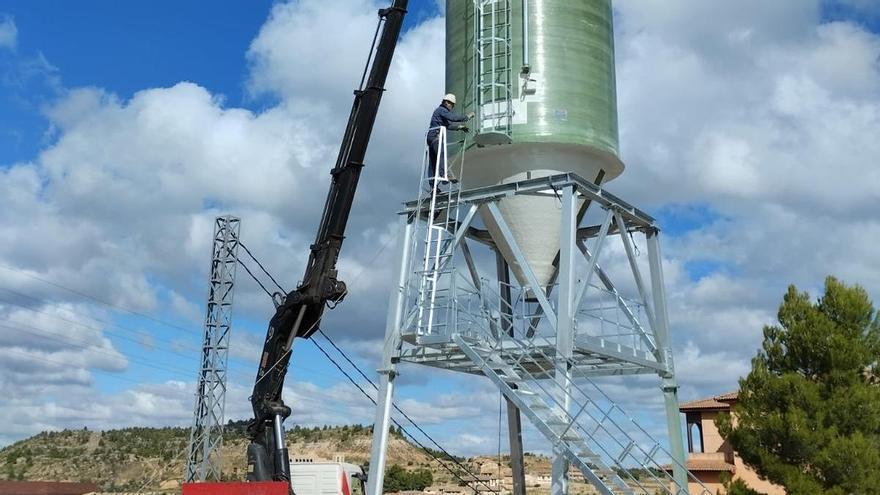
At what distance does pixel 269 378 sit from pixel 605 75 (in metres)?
10.8

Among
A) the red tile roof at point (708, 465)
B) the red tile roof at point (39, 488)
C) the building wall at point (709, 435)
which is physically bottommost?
the red tile roof at point (39, 488)

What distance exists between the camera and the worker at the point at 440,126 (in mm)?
17688

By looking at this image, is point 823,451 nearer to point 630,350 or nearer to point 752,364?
point 752,364

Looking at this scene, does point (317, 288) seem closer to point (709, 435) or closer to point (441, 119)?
point (441, 119)

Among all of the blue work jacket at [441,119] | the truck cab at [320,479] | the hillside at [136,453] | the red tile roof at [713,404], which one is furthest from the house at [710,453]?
the hillside at [136,453]

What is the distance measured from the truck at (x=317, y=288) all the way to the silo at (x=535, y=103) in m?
3.85

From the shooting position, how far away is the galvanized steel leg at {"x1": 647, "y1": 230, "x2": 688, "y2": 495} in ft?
57.7

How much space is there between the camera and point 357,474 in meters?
30.9

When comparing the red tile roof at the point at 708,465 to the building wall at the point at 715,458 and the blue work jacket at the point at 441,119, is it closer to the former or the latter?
the building wall at the point at 715,458

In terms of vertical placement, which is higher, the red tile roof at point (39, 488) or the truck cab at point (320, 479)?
the truck cab at point (320, 479)

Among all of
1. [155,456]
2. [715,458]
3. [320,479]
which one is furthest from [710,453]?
[155,456]

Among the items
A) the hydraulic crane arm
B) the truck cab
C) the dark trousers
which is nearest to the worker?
the dark trousers

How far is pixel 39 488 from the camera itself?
95.0 ft

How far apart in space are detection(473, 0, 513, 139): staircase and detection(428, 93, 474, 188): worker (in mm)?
384
